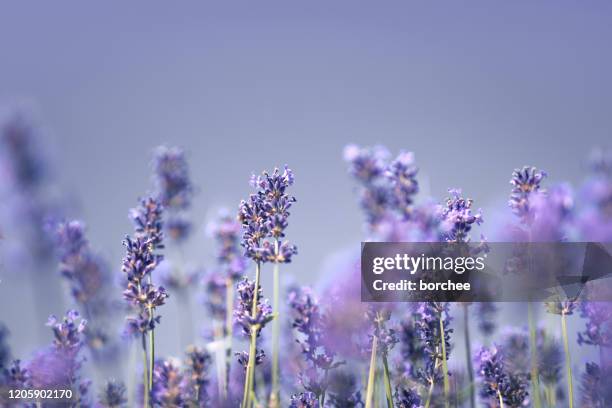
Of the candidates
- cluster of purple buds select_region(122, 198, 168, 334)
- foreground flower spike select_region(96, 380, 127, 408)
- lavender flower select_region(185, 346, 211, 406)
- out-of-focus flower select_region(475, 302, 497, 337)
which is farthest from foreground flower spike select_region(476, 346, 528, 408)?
foreground flower spike select_region(96, 380, 127, 408)

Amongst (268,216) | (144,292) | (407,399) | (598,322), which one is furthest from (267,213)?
(598,322)

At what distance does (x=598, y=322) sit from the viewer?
82.4 inches

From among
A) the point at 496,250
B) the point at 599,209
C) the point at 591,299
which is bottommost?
the point at 591,299

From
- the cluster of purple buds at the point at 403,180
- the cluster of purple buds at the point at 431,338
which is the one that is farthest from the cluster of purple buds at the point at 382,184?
the cluster of purple buds at the point at 431,338

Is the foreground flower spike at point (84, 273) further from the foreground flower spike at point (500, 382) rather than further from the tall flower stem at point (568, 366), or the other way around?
the tall flower stem at point (568, 366)

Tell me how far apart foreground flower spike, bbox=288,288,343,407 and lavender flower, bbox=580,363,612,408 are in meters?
0.82

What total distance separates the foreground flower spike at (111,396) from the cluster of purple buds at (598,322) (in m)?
1.56

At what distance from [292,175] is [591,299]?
1.02 meters

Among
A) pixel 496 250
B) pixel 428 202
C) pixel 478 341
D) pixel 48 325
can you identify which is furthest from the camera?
pixel 478 341

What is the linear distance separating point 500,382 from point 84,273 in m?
1.56

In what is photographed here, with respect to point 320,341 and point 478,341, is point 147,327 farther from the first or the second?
point 478,341

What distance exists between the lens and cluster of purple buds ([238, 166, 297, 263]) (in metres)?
2.02

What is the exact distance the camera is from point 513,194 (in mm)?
2100

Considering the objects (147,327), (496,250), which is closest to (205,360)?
(147,327)
